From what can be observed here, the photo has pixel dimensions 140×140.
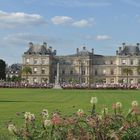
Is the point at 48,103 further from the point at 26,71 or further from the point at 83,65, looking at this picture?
the point at 83,65

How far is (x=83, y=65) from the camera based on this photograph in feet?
515

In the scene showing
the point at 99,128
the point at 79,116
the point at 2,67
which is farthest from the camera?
the point at 2,67

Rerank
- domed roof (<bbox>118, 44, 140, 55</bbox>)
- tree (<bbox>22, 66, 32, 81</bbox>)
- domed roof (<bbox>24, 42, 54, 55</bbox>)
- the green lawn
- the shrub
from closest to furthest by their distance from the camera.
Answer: the shrub
the green lawn
tree (<bbox>22, 66, 32, 81</bbox>)
domed roof (<bbox>118, 44, 140, 55</bbox>)
domed roof (<bbox>24, 42, 54, 55</bbox>)

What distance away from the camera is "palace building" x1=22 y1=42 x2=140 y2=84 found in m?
154

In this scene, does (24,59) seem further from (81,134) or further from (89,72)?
(81,134)

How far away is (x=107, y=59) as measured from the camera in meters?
158

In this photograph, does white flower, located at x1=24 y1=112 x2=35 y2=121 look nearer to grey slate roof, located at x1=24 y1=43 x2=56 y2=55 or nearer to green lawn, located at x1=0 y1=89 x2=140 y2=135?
green lawn, located at x1=0 y1=89 x2=140 y2=135

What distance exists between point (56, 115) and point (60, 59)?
155670 millimetres

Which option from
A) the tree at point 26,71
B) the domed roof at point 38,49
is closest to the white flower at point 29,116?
the tree at point 26,71

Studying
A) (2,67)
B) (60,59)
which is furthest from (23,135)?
(60,59)

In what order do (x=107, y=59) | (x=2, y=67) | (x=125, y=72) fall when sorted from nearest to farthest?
(x=2, y=67), (x=125, y=72), (x=107, y=59)

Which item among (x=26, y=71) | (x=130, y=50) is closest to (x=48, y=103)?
(x=26, y=71)

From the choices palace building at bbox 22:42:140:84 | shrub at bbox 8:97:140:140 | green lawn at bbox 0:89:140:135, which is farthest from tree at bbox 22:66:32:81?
shrub at bbox 8:97:140:140

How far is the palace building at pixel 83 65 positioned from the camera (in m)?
154
